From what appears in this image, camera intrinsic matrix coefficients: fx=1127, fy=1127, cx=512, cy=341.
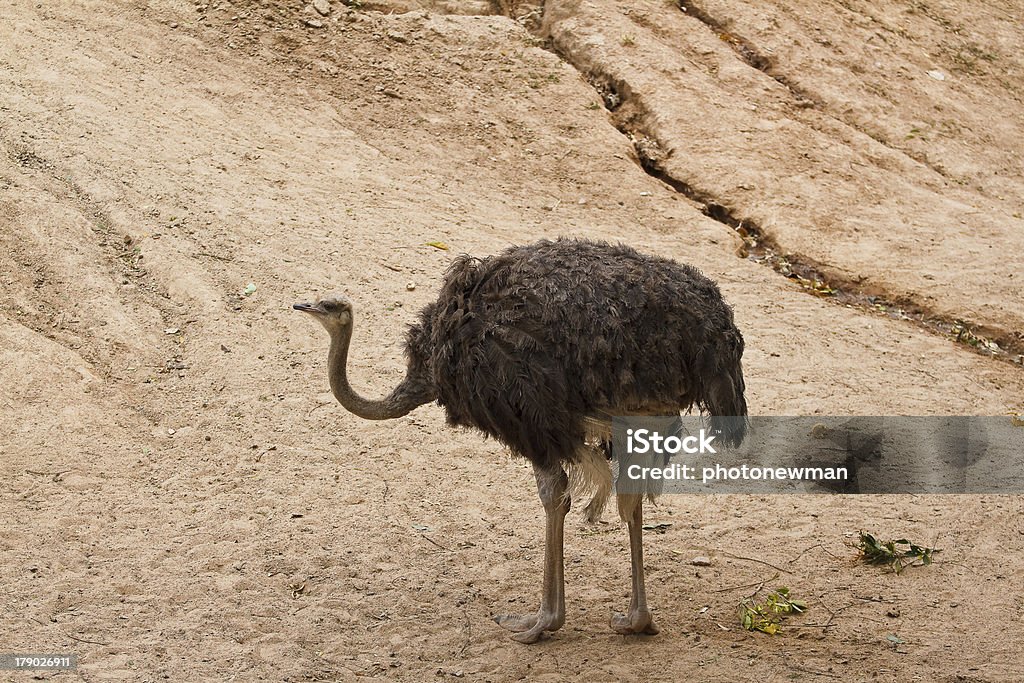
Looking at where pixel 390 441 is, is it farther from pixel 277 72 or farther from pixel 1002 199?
pixel 1002 199

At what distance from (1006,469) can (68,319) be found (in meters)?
6.89

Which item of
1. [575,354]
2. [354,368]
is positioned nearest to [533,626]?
[575,354]

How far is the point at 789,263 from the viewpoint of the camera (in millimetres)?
10805

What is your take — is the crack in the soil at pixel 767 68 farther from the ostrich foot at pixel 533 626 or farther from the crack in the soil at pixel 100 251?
the ostrich foot at pixel 533 626

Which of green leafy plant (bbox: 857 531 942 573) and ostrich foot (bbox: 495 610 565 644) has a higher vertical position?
green leafy plant (bbox: 857 531 942 573)

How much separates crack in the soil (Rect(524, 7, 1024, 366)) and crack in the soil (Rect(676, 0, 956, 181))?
0.04 metres

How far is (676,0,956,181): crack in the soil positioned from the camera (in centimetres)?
1250

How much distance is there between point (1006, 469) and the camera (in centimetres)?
748

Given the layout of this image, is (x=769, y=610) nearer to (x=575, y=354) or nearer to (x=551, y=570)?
(x=551, y=570)

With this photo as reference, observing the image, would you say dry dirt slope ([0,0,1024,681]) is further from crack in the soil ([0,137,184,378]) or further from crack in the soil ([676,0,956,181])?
crack in the soil ([676,0,956,181])

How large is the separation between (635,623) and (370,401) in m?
1.82

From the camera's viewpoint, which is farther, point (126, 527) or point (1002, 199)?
point (1002, 199)

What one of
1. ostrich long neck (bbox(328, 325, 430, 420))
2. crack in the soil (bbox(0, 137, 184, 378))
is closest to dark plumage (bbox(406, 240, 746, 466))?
ostrich long neck (bbox(328, 325, 430, 420))

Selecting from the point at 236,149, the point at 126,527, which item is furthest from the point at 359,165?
the point at 126,527
